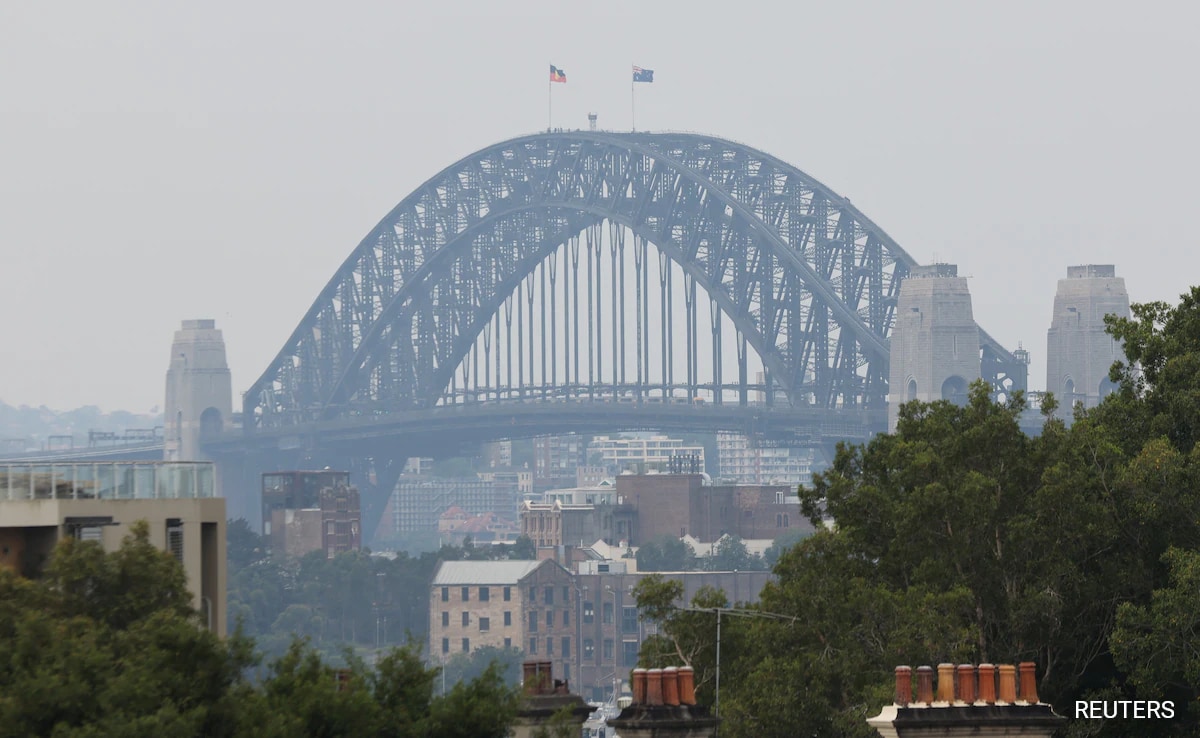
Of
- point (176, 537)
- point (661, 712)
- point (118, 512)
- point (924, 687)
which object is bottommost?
point (661, 712)

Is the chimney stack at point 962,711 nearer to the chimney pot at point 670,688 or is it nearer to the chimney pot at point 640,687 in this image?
the chimney pot at point 670,688

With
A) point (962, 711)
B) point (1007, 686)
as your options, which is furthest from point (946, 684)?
point (1007, 686)

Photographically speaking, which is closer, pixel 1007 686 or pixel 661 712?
pixel 1007 686

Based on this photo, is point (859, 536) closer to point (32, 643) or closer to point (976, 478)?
point (976, 478)

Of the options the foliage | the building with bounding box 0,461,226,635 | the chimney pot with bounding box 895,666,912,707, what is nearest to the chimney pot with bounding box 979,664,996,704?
the chimney pot with bounding box 895,666,912,707

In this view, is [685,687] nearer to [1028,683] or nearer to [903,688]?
[903,688]

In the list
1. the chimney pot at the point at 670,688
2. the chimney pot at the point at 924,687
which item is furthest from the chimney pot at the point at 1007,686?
the chimney pot at the point at 670,688
